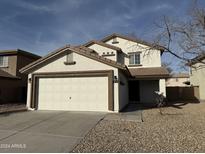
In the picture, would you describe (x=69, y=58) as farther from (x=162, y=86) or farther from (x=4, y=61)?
(x=4, y=61)

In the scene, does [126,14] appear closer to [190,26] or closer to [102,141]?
[190,26]

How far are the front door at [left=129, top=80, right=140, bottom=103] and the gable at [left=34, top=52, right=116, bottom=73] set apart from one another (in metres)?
7.83

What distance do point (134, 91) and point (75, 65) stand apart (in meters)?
9.20

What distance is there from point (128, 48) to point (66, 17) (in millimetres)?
8746

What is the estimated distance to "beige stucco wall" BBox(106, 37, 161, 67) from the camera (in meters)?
18.3

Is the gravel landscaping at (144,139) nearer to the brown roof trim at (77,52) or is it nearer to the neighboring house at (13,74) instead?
the brown roof trim at (77,52)

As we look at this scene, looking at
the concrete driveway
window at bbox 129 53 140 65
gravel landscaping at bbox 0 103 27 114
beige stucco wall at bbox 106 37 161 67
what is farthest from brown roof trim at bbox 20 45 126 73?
window at bbox 129 53 140 65

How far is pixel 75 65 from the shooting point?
12250mm

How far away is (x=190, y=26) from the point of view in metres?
12.4

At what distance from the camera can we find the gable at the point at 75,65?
11.9m

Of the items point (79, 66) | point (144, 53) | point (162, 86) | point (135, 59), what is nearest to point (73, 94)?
point (79, 66)

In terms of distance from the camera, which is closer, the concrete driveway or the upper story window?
the concrete driveway

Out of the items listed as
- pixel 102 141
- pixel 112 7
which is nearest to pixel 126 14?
pixel 112 7

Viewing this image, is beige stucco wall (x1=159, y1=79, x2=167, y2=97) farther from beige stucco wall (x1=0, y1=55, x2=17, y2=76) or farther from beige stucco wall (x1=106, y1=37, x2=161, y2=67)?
beige stucco wall (x1=0, y1=55, x2=17, y2=76)
